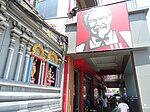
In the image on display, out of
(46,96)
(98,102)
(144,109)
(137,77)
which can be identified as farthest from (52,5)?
(98,102)

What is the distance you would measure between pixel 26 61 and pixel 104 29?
2608mm

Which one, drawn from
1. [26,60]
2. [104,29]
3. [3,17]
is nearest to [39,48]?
[26,60]

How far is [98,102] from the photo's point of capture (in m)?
8.81

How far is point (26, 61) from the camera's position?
2.70m

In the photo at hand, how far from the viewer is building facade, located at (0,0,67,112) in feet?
7.19

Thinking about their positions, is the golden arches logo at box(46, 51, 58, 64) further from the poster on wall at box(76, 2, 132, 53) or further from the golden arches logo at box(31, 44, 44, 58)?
the poster on wall at box(76, 2, 132, 53)

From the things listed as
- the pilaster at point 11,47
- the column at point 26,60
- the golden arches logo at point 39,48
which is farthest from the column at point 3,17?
the golden arches logo at point 39,48

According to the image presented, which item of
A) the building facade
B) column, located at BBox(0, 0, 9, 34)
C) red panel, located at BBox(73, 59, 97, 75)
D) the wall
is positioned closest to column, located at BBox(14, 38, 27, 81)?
the building facade

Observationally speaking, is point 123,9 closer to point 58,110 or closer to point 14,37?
point 14,37

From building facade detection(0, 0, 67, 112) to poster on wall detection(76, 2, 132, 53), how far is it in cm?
102

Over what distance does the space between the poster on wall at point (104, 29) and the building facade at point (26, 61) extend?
102cm

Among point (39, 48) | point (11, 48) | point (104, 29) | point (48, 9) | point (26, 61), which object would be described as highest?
point (48, 9)

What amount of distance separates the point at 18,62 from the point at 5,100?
728 millimetres

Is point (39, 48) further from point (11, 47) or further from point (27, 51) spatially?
point (11, 47)
